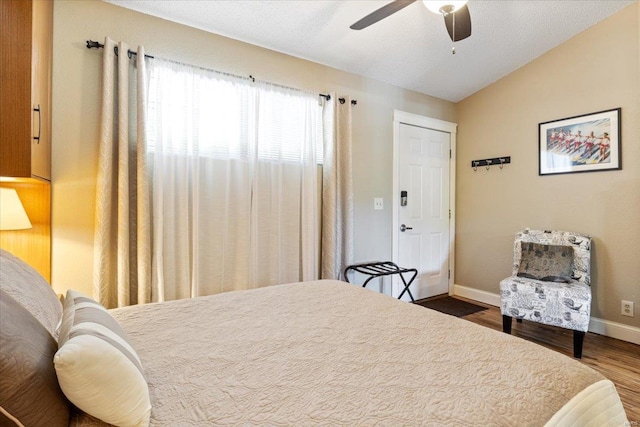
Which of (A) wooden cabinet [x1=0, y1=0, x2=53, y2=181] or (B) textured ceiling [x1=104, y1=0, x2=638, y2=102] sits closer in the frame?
(A) wooden cabinet [x1=0, y1=0, x2=53, y2=181]

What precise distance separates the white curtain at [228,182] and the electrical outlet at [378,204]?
0.80 m

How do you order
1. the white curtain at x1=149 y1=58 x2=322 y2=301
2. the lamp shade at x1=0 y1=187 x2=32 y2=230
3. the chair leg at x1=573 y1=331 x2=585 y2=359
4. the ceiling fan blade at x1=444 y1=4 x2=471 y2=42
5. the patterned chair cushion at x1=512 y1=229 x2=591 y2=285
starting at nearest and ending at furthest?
the lamp shade at x1=0 y1=187 x2=32 y2=230 < the ceiling fan blade at x1=444 y1=4 x2=471 y2=42 < the white curtain at x1=149 y1=58 x2=322 y2=301 < the chair leg at x1=573 y1=331 x2=585 y2=359 < the patterned chair cushion at x1=512 y1=229 x2=591 y2=285

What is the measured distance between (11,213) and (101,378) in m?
1.57

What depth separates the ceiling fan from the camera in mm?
1768

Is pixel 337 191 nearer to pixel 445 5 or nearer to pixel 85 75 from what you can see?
pixel 445 5

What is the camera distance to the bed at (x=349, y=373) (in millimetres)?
804

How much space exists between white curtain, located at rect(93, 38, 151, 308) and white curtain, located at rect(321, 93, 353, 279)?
1514mm

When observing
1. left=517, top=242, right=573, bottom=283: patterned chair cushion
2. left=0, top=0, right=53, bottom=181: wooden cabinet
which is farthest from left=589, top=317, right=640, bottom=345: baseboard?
left=0, top=0, right=53, bottom=181: wooden cabinet

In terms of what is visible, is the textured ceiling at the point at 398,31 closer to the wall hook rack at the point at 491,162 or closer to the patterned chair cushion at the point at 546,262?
the wall hook rack at the point at 491,162

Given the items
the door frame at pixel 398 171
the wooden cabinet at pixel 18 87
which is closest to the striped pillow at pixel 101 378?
the wooden cabinet at pixel 18 87

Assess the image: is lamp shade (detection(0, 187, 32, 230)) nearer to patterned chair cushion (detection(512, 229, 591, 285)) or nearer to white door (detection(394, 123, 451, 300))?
white door (detection(394, 123, 451, 300))

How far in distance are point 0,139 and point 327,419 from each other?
6.12 feet

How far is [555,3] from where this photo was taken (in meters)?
2.61

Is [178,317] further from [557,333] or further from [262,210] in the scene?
[557,333]
